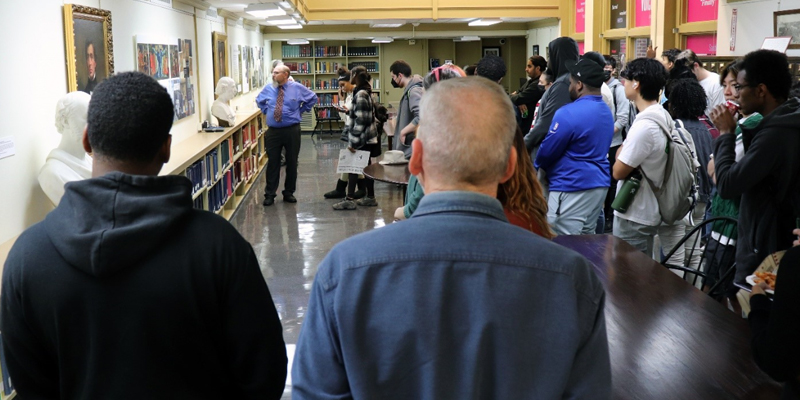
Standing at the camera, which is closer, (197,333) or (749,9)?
(197,333)

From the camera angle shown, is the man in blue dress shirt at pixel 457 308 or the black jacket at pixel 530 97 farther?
the black jacket at pixel 530 97

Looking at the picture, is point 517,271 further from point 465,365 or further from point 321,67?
point 321,67

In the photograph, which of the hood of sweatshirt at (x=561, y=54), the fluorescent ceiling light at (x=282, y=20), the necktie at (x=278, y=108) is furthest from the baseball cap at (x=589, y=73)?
the fluorescent ceiling light at (x=282, y=20)

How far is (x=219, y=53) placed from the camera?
10164mm

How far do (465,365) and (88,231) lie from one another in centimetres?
81

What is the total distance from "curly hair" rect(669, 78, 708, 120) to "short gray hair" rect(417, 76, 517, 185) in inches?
164

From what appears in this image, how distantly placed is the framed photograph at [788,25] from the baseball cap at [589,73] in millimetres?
3250

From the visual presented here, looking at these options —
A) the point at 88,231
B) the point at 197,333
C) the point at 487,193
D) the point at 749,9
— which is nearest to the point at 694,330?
the point at 487,193

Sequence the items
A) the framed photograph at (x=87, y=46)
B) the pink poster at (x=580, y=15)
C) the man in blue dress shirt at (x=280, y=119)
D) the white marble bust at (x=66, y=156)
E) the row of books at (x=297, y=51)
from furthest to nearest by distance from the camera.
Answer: the row of books at (x=297, y=51)
the pink poster at (x=580, y=15)
the man in blue dress shirt at (x=280, y=119)
the framed photograph at (x=87, y=46)
the white marble bust at (x=66, y=156)

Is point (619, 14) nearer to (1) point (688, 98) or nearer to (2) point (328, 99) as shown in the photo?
(1) point (688, 98)

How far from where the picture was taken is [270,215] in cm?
875

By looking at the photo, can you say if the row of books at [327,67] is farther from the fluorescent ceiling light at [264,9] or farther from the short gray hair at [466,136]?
the short gray hair at [466,136]

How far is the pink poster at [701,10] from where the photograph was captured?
334 inches

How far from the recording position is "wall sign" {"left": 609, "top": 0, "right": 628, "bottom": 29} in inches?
447
